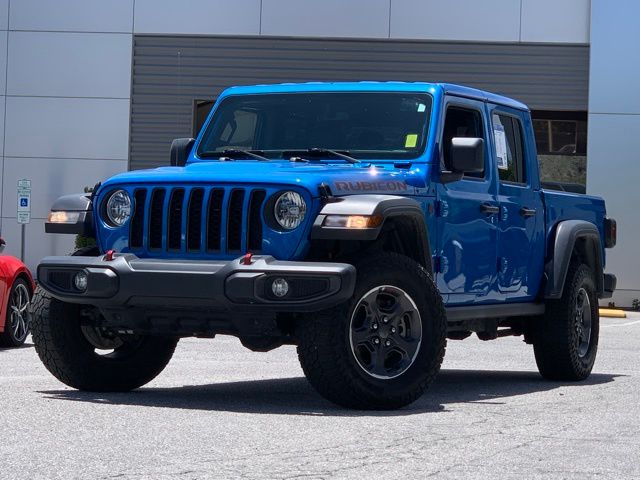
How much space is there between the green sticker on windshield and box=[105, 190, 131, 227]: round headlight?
74.7 inches

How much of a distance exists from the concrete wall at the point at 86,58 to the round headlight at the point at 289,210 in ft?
69.2

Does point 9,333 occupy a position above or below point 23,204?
below

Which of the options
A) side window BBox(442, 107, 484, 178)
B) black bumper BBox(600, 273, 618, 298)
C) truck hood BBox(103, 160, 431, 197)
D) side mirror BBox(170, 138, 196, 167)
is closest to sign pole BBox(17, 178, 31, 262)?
black bumper BBox(600, 273, 618, 298)

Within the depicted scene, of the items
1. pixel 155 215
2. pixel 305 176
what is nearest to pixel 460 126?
pixel 305 176

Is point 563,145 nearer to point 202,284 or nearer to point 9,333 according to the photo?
point 9,333

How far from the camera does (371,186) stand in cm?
927

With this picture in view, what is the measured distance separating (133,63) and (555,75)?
26.7 feet

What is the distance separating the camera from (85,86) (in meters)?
30.5

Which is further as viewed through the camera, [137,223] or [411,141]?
[411,141]

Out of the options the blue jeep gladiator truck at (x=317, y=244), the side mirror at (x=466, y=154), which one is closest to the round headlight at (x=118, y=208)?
the blue jeep gladiator truck at (x=317, y=244)

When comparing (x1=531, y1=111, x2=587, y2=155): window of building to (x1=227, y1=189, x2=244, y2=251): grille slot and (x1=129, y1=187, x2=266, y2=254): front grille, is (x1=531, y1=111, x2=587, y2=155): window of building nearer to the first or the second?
(x1=129, y1=187, x2=266, y2=254): front grille

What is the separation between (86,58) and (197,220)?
21896 millimetres

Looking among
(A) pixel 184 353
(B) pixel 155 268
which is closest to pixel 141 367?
(B) pixel 155 268

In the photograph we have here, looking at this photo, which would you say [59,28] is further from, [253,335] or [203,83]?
[253,335]
